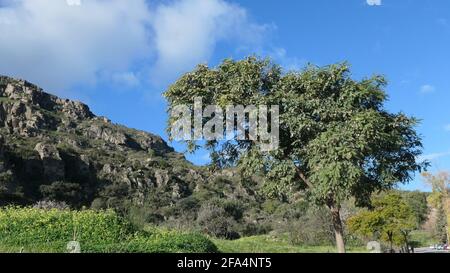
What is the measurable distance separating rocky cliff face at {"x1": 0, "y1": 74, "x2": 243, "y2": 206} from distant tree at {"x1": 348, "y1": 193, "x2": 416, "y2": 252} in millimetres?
25702

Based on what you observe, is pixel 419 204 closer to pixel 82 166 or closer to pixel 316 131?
pixel 82 166

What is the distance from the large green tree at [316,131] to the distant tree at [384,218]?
2029 cm

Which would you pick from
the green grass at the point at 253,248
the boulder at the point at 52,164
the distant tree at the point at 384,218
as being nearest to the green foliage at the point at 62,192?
the boulder at the point at 52,164

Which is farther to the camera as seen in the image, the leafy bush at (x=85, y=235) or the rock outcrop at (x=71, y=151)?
the rock outcrop at (x=71, y=151)

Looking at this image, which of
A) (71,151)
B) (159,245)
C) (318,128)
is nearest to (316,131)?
(318,128)

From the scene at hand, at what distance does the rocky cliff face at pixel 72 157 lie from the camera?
58656 mm

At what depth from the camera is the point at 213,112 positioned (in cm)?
1836

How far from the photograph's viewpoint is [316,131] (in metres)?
16.8

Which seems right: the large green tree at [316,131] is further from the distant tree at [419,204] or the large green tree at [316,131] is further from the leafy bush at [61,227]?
the distant tree at [419,204]

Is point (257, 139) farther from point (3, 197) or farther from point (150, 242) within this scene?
point (3, 197)

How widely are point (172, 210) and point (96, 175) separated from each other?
1877cm
